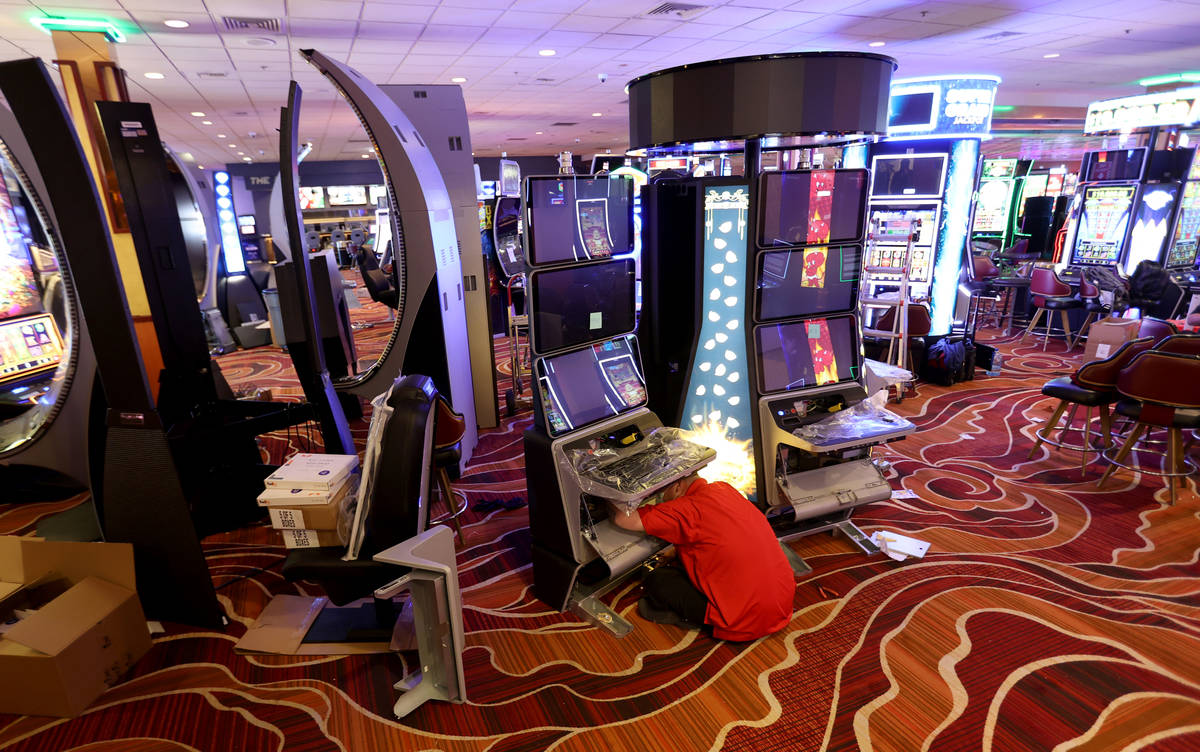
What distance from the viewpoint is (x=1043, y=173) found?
1327 cm

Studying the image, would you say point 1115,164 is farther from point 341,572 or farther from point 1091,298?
point 341,572

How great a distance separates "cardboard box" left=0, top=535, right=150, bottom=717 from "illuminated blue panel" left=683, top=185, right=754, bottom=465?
2.71m

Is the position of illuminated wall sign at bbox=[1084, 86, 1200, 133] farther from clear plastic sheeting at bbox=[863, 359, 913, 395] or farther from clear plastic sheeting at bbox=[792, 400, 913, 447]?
clear plastic sheeting at bbox=[792, 400, 913, 447]

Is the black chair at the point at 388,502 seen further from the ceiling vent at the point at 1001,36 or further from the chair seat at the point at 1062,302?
the chair seat at the point at 1062,302

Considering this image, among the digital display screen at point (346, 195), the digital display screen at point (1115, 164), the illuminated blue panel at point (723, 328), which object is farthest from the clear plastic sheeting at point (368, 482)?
the digital display screen at point (346, 195)

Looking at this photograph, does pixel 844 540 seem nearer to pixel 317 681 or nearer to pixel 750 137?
pixel 750 137

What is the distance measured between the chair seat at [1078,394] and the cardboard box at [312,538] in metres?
4.54

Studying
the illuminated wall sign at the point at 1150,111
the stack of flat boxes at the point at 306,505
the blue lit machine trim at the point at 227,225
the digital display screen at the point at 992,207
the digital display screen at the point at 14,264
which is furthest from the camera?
the digital display screen at the point at 992,207

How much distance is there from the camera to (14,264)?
11.5 feet

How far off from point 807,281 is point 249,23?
5408 millimetres

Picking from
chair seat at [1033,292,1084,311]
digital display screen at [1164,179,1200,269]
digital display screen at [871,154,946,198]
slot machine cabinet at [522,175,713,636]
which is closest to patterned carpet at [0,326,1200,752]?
slot machine cabinet at [522,175,713,636]

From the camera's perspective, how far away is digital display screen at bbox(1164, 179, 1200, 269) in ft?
24.5

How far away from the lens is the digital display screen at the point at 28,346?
11.5 ft

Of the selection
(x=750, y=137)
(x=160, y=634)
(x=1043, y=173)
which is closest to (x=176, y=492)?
(x=160, y=634)
